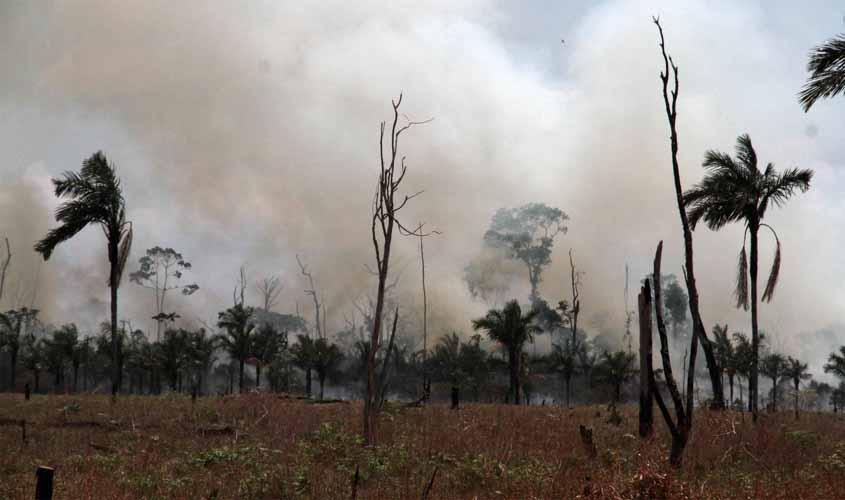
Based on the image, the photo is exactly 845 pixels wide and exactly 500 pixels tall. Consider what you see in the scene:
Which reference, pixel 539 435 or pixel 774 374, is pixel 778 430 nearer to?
pixel 539 435

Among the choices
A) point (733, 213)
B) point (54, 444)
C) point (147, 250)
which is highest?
point (147, 250)

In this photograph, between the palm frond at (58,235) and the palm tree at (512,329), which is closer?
the palm frond at (58,235)

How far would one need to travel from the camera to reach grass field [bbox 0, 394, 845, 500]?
898 centimetres

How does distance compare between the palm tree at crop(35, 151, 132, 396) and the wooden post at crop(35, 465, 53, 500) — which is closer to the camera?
the wooden post at crop(35, 465, 53, 500)

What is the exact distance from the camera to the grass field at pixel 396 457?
898 cm

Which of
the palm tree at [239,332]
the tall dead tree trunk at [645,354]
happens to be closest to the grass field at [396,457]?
the tall dead tree trunk at [645,354]

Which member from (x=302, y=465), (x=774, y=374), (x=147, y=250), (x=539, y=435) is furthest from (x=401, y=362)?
(x=147, y=250)

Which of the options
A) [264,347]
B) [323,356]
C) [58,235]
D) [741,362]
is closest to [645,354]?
[58,235]

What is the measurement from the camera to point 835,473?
34.8 feet

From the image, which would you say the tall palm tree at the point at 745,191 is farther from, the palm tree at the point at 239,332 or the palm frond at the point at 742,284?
the palm tree at the point at 239,332

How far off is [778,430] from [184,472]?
13.1 meters

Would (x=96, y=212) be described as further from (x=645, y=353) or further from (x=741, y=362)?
(x=741, y=362)

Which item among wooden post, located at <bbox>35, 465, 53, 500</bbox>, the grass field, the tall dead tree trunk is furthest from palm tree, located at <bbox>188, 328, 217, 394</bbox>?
wooden post, located at <bbox>35, 465, 53, 500</bbox>

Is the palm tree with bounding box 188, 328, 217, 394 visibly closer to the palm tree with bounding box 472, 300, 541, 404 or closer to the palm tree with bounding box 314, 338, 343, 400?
the palm tree with bounding box 314, 338, 343, 400
